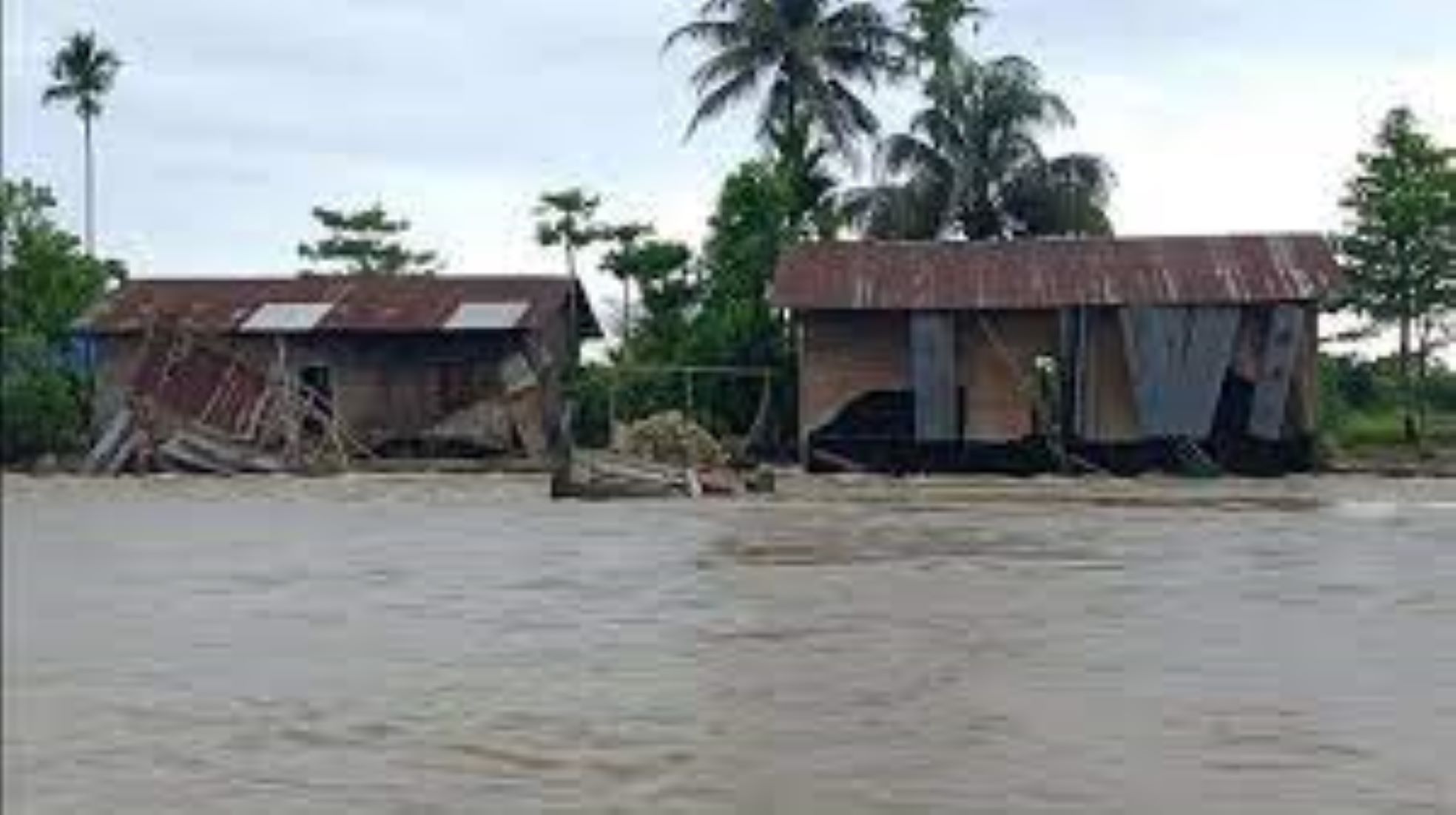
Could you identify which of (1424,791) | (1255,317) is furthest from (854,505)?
(1424,791)

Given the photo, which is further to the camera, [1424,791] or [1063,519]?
[1063,519]

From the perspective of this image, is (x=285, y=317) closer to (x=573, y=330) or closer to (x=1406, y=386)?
(x=573, y=330)

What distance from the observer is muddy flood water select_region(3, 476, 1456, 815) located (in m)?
7.15

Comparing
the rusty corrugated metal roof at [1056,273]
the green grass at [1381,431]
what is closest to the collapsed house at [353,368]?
the rusty corrugated metal roof at [1056,273]

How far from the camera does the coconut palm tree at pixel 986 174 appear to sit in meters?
37.5

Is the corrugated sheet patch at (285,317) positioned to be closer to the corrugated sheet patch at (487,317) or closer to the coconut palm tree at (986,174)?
the corrugated sheet patch at (487,317)

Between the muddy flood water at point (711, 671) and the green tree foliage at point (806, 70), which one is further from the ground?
the green tree foliage at point (806, 70)

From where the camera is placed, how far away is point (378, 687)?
31.2 ft

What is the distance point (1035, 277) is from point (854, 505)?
868 cm

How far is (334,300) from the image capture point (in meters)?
36.2

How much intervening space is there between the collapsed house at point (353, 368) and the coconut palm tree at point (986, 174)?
6.25 metres

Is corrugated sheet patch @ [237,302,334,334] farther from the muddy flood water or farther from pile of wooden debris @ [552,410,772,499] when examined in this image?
the muddy flood water

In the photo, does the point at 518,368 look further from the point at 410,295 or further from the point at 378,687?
the point at 378,687

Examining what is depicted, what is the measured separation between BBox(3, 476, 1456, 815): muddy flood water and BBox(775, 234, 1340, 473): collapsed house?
12242 mm
